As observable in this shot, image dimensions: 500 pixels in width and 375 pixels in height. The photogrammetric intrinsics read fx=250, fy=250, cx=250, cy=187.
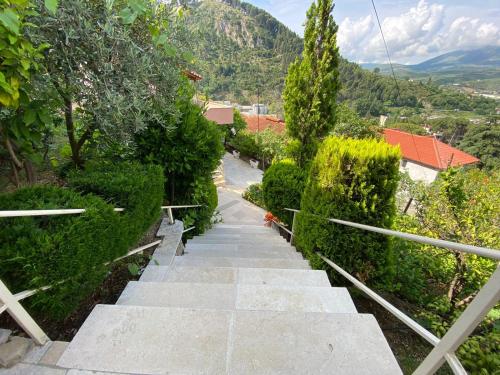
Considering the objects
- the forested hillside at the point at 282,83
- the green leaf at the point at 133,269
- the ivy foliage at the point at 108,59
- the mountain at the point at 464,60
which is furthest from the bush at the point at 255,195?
the mountain at the point at 464,60

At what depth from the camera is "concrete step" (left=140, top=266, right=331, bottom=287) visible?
97.7 inches

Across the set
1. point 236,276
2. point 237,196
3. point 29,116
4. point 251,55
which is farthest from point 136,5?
point 251,55

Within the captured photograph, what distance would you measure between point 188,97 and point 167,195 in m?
1.89

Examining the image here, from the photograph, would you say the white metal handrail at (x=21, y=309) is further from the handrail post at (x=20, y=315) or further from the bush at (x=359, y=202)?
the bush at (x=359, y=202)

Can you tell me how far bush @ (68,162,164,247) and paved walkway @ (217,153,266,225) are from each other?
230 inches

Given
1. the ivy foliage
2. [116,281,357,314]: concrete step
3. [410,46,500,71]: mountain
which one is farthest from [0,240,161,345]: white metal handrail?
[410,46,500,71]: mountain

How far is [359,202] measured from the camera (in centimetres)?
264

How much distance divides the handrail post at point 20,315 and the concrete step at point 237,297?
54 cm

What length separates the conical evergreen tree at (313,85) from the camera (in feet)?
18.5

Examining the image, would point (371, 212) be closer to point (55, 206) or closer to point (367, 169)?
point (367, 169)

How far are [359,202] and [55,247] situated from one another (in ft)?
8.50

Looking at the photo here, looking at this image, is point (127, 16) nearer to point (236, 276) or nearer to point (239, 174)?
point (236, 276)

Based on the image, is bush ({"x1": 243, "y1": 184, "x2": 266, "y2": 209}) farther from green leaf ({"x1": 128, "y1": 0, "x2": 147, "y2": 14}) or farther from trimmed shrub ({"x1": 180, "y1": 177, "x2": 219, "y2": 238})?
green leaf ({"x1": 128, "y1": 0, "x2": 147, "y2": 14})

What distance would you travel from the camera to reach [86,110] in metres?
2.54
